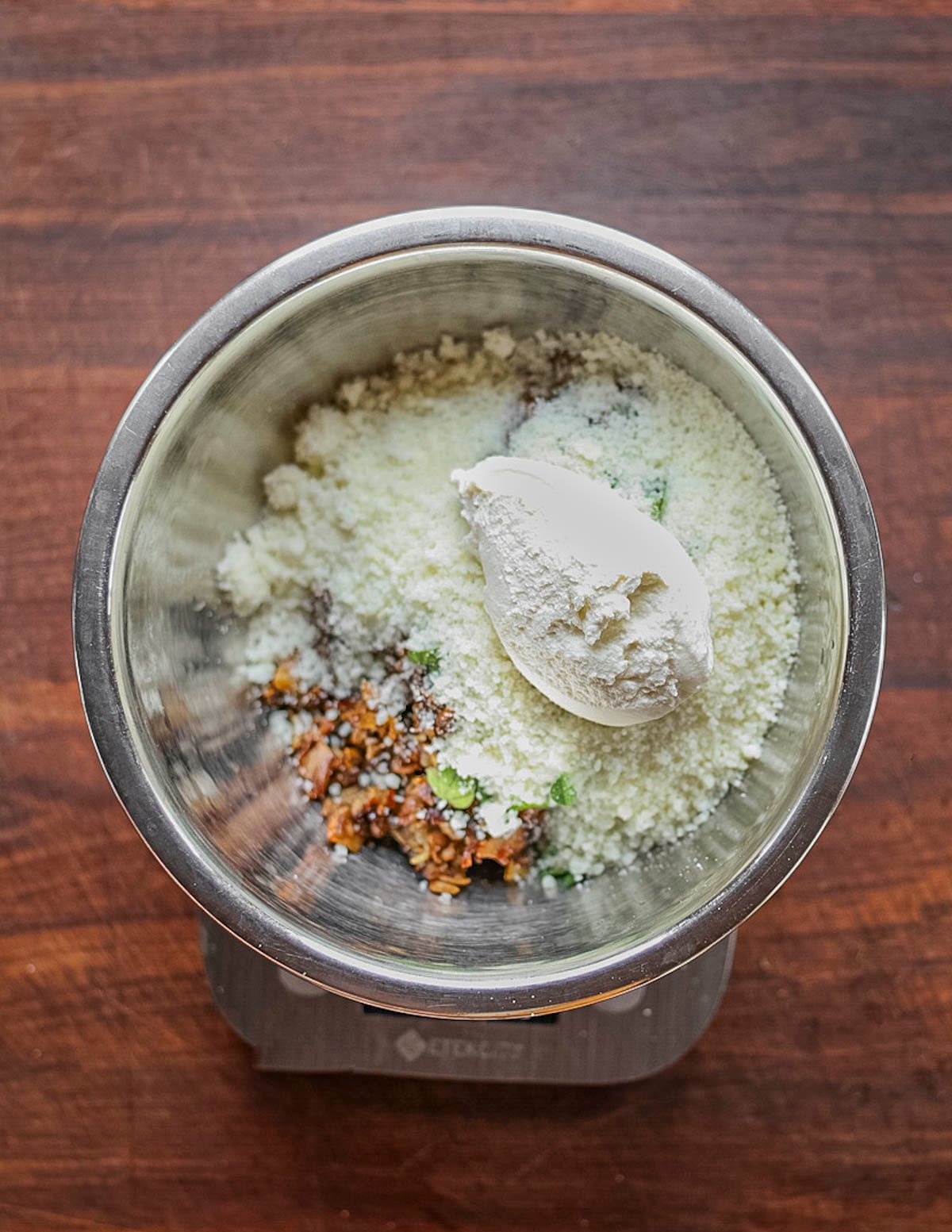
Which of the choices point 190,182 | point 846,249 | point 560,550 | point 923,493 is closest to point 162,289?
point 190,182

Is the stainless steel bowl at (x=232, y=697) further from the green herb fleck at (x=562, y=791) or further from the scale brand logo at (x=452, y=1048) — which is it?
the scale brand logo at (x=452, y=1048)

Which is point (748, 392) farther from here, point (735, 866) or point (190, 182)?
point (190, 182)

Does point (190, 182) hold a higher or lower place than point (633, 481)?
higher

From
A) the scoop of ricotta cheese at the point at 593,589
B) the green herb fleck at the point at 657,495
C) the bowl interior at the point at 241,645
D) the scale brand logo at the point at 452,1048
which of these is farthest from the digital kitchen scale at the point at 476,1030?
the green herb fleck at the point at 657,495

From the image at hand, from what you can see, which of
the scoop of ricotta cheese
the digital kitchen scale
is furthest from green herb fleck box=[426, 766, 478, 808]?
the digital kitchen scale

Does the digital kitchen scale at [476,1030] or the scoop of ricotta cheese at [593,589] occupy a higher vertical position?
the scoop of ricotta cheese at [593,589]

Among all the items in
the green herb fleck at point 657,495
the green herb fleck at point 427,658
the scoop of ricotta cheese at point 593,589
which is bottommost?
the green herb fleck at point 427,658

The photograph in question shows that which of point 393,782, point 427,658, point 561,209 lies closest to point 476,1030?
point 393,782
